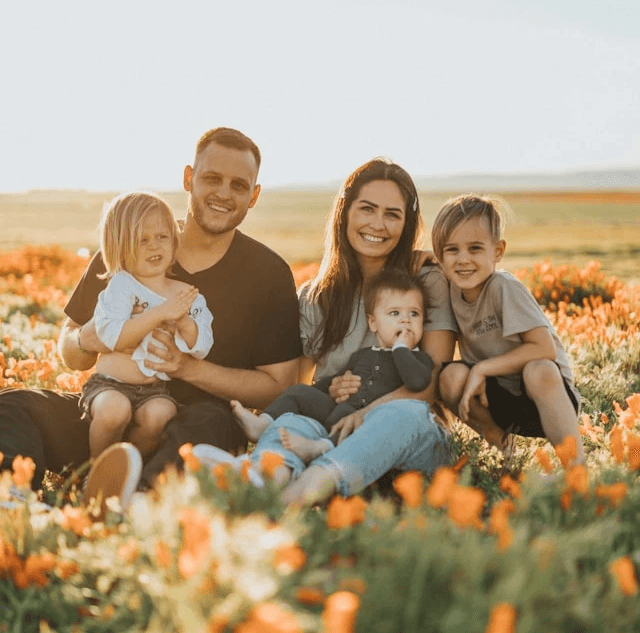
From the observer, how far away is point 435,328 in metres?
4.75

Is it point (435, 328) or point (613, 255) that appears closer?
point (435, 328)

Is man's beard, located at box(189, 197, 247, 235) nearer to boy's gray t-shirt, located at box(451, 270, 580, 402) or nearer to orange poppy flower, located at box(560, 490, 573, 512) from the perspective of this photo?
boy's gray t-shirt, located at box(451, 270, 580, 402)

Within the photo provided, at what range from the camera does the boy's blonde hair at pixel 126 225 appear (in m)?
4.27

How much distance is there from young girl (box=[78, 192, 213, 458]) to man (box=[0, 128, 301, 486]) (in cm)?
18

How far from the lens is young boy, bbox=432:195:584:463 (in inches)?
172

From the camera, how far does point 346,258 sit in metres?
5.14

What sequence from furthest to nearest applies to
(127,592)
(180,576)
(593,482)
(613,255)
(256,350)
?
(613,255) < (256,350) < (593,482) < (127,592) < (180,576)

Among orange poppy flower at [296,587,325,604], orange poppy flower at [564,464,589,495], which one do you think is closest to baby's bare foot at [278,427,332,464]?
orange poppy flower at [564,464,589,495]

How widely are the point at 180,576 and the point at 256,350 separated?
2901mm

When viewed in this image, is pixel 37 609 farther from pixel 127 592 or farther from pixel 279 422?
pixel 279 422

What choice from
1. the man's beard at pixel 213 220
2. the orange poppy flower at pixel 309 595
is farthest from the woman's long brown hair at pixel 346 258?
the orange poppy flower at pixel 309 595

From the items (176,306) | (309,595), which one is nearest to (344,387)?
(176,306)

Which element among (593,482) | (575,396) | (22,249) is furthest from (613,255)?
(593,482)

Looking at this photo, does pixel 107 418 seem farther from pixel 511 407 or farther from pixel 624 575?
pixel 624 575
